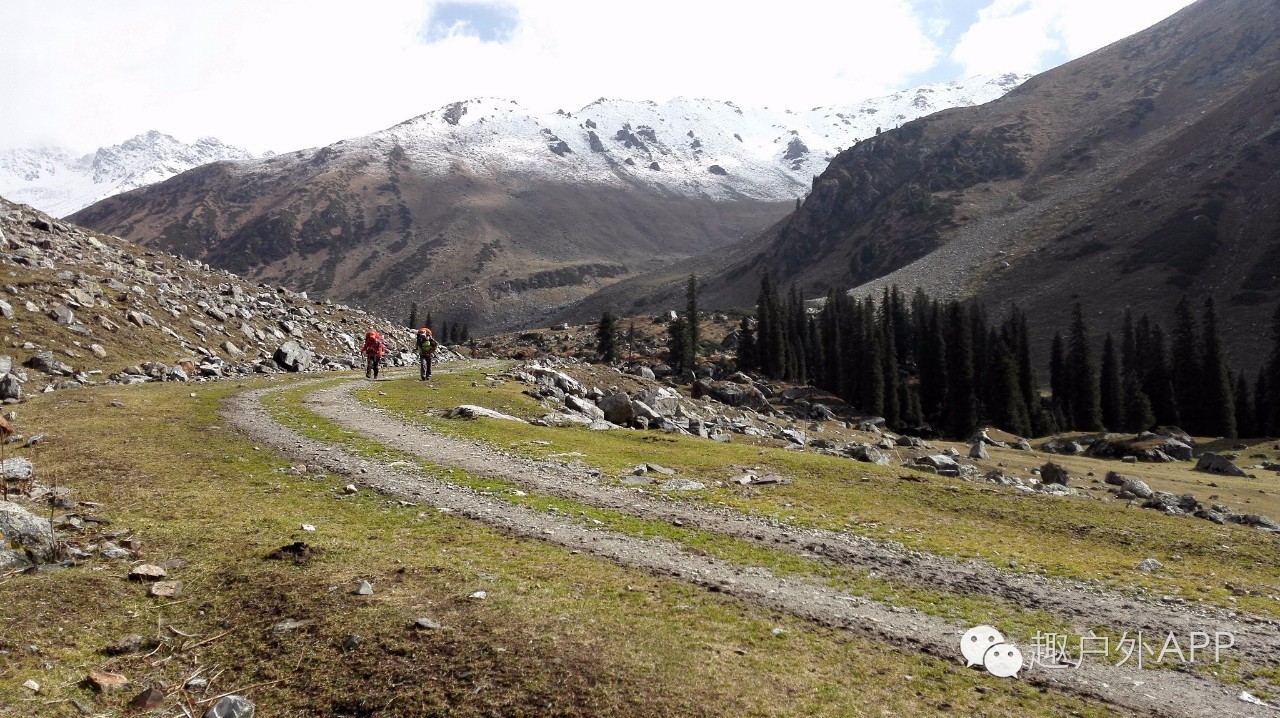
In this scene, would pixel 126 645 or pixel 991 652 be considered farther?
pixel 991 652

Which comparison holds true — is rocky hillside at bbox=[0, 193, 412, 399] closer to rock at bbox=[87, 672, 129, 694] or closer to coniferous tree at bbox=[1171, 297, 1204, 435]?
rock at bbox=[87, 672, 129, 694]

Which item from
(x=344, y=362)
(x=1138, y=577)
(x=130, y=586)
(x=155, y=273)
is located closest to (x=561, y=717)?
(x=130, y=586)

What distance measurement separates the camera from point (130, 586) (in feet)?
32.3

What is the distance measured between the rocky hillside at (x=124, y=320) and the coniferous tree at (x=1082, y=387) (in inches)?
4181

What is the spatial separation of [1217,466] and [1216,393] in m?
42.0

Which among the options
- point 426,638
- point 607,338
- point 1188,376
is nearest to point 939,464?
point 426,638

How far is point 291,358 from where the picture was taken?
46.4 meters

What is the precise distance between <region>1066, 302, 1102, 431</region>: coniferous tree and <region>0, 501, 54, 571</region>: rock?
388ft

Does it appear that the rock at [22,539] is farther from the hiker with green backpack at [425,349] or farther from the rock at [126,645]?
the hiker with green backpack at [425,349]

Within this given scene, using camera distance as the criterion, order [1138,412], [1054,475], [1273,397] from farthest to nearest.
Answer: [1138,412] → [1273,397] → [1054,475]

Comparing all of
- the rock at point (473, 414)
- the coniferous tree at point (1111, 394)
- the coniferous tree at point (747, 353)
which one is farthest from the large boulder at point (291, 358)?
the coniferous tree at point (1111, 394)

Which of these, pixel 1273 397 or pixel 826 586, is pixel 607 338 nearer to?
pixel 826 586

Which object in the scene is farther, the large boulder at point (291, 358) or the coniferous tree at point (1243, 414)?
the coniferous tree at point (1243, 414)

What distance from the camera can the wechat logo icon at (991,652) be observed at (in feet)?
33.1
